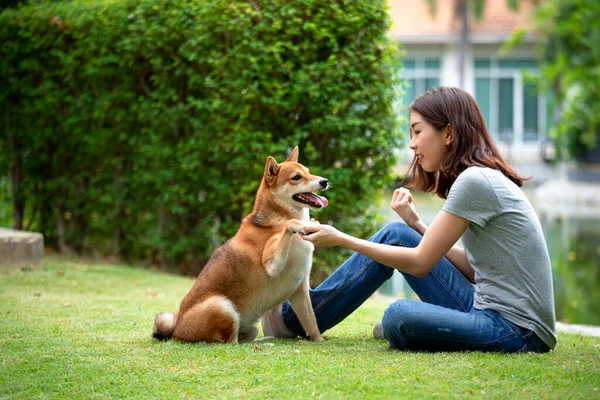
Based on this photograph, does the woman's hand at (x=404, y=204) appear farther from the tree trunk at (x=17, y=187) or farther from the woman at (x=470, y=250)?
the tree trunk at (x=17, y=187)

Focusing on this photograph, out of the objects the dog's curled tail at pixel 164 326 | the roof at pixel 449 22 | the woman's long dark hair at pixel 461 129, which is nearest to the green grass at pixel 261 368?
the dog's curled tail at pixel 164 326

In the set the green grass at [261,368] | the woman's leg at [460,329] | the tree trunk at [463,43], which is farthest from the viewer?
the tree trunk at [463,43]

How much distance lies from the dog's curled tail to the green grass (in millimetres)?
67

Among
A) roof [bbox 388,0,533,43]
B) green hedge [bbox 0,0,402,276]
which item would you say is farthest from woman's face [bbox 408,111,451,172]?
roof [bbox 388,0,533,43]

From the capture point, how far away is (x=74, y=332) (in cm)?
506

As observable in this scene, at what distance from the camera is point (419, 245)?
3.92m

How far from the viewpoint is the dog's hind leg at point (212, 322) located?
4.48 m

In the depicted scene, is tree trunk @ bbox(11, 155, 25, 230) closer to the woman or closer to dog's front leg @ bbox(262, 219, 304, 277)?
dog's front leg @ bbox(262, 219, 304, 277)

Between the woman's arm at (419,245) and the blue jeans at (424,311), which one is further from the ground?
the woman's arm at (419,245)

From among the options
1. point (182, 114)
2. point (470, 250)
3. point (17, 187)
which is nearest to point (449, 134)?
point (470, 250)

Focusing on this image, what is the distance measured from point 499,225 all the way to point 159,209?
5.70 meters

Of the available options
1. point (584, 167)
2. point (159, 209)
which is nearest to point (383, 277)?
point (159, 209)

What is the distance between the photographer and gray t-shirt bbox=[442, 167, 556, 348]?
3811 millimetres

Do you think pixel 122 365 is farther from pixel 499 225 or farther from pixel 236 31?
pixel 236 31
